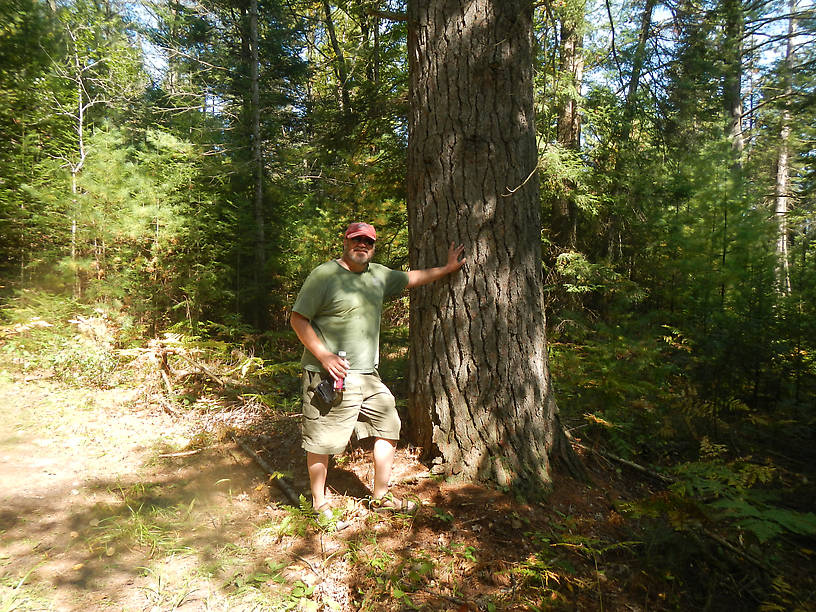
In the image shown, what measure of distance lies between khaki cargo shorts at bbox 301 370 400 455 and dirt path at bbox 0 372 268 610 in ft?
2.76

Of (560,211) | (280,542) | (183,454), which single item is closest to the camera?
(280,542)

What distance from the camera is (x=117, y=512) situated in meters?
3.43

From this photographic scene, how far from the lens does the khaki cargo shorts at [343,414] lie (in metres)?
3.19

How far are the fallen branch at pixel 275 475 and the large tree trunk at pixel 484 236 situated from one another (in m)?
1.24

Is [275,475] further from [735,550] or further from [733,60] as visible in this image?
[733,60]

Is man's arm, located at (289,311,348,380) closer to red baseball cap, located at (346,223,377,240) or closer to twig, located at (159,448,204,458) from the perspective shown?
red baseball cap, located at (346,223,377,240)

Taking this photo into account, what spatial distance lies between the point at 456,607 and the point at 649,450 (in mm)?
2617

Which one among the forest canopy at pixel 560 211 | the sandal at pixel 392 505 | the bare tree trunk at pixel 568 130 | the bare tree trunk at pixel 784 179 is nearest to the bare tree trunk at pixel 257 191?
the forest canopy at pixel 560 211

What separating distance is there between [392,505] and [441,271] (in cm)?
178

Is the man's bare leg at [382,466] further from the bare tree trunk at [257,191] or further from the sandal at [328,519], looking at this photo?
the bare tree trunk at [257,191]

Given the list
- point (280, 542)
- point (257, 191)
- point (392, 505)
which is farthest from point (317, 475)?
point (257, 191)

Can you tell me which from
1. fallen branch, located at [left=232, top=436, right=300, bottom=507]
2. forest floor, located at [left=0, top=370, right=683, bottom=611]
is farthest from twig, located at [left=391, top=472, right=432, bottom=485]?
fallen branch, located at [left=232, top=436, right=300, bottom=507]

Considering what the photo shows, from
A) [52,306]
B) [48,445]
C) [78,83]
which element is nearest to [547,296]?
[48,445]

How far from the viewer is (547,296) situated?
800 cm
